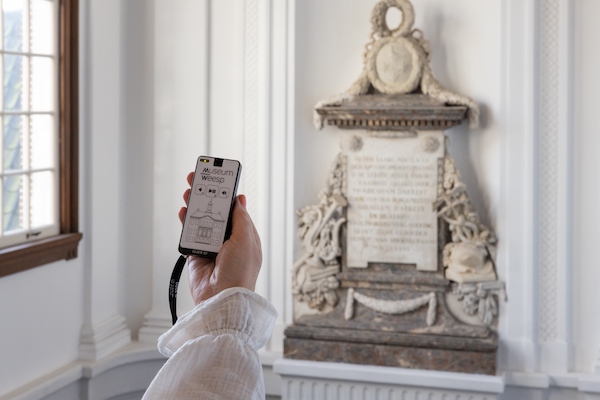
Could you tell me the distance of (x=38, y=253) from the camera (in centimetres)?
414

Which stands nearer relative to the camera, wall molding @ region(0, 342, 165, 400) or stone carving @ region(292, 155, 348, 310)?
wall molding @ region(0, 342, 165, 400)

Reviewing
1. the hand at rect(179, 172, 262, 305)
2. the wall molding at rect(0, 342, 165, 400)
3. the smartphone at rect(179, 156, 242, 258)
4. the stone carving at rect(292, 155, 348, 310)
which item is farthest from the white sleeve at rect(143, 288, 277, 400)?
the stone carving at rect(292, 155, 348, 310)

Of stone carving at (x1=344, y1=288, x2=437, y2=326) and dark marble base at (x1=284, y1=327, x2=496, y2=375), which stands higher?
stone carving at (x1=344, y1=288, x2=437, y2=326)

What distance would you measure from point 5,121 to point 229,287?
2.91 metres

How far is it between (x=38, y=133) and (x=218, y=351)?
11.0ft

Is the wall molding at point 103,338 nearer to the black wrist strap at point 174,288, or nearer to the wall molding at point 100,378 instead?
the wall molding at point 100,378

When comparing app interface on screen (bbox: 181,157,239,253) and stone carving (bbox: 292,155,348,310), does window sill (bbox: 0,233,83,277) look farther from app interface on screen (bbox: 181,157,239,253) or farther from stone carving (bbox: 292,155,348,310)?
app interface on screen (bbox: 181,157,239,253)

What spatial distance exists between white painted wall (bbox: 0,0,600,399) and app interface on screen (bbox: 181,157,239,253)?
8.05 ft

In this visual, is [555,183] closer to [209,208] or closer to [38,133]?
[38,133]

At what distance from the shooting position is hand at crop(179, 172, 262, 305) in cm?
157

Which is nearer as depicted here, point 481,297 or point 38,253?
point 38,253

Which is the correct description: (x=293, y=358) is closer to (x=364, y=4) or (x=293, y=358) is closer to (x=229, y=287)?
(x=364, y=4)

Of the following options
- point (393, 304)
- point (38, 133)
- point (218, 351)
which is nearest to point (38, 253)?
point (38, 133)

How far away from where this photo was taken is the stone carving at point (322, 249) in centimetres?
486
